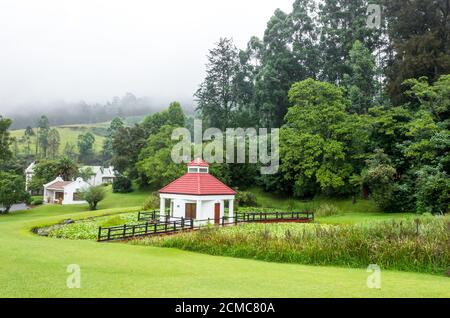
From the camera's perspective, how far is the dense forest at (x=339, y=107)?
35.2 m

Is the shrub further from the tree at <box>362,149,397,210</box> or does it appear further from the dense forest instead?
the tree at <box>362,149,397,210</box>

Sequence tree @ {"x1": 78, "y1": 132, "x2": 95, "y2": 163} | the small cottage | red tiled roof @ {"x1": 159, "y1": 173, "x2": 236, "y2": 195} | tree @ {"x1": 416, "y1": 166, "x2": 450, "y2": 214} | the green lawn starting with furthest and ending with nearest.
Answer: tree @ {"x1": 78, "y1": 132, "x2": 95, "y2": 163}, the small cottage, tree @ {"x1": 416, "y1": 166, "x2": 450, "y2": 214}, red tiled roof @ {"x1": 159, "y1": 173, "x2": 236, "y2": 195}, the green lawn

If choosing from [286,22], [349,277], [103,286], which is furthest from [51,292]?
[286,22]

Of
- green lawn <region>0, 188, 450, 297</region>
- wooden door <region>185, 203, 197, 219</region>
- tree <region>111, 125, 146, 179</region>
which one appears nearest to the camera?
green lawn <region>0, 188, 450, 297</region>

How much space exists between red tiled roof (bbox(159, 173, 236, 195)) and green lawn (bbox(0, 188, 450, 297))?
12556 mm

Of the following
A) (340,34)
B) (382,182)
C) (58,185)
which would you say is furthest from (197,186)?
(58,185)

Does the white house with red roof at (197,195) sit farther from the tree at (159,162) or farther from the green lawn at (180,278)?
the tree at (159,162)

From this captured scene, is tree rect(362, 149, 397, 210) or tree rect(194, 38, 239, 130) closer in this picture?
tree rect(362, 149, 397, 210)

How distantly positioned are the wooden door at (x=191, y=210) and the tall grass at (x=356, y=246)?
1054 centimetres

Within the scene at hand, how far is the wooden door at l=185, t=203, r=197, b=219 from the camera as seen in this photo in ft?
97.6

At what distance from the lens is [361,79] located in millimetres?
45625

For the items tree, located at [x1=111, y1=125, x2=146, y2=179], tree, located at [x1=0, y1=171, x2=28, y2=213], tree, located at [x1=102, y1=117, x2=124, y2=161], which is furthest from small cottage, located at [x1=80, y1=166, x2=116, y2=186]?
tree, located at [x1=0, y1=171, x2=28, y2=213]
